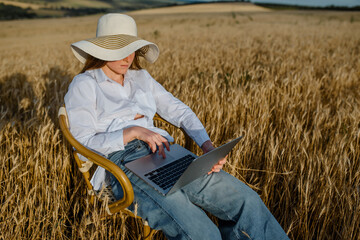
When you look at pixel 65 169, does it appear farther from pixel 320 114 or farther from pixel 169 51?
pixel 169 51

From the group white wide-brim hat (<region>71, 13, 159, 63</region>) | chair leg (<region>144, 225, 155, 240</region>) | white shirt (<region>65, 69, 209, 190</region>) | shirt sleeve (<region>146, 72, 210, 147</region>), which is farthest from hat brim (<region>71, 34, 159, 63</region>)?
chair leg (<region>144, 225, 155, 240</region>)

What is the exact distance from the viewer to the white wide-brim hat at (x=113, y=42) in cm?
147

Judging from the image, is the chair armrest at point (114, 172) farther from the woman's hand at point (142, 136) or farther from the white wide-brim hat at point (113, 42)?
the white wide-brim hat at point (113, 42)

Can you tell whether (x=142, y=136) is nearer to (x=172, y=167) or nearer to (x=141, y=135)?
(x=141, y=135)

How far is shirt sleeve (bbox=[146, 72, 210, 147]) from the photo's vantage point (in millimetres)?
1734

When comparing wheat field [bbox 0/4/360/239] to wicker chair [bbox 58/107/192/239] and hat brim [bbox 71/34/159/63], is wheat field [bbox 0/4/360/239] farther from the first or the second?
hat brim [bbox 71/34/159/63]

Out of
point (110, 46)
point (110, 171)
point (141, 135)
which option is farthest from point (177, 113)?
point (110, 171)

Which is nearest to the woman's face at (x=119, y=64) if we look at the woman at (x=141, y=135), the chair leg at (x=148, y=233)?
the woman at (x=141, y=135)

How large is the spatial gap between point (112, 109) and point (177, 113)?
445 mm

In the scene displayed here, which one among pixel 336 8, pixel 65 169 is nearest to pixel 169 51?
pixel 65 169

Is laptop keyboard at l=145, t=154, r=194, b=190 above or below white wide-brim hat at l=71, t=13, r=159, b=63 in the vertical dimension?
below

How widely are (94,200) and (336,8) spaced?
56.8 m

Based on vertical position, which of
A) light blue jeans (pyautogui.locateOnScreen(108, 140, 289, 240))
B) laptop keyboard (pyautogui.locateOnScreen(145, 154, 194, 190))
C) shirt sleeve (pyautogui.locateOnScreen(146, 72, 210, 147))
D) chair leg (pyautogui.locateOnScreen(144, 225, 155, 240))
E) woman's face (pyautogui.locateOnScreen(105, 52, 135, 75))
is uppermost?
woman's face (pyautogui.locateOnScreen(105, 52, 135, 75))

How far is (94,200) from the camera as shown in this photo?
1563 mm
